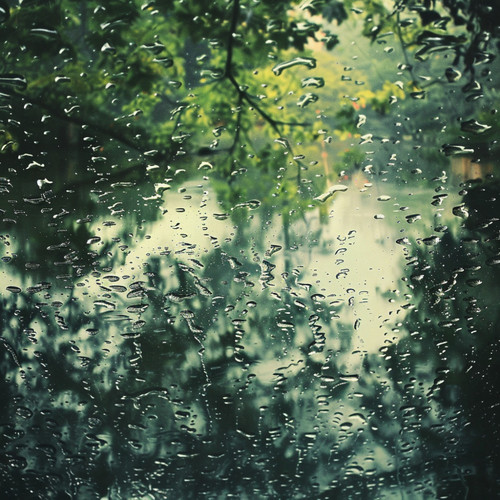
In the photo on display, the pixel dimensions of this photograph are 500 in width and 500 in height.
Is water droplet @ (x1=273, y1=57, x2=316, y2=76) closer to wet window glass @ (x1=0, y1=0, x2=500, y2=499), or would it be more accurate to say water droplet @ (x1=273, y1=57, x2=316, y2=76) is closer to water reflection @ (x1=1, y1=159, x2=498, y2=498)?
wet window glass @ (x1=0, y1=0, x2=500, y2=499)

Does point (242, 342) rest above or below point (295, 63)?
below

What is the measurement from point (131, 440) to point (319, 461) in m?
0.39

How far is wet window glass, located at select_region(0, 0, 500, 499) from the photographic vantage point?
95cm

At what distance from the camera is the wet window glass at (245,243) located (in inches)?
37.4

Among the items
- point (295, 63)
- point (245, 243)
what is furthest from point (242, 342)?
point (295, 63)

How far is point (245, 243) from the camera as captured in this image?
39.3 inches

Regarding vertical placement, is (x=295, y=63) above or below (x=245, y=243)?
above

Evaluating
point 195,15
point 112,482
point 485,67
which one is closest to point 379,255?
point 485,67

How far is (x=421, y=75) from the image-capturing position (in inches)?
37.7

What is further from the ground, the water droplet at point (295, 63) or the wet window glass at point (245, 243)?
the water droplet at point (295, 63)

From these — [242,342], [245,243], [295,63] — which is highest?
[295,63]

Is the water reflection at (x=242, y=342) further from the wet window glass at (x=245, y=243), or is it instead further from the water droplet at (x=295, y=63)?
the water droplet at (x=295, y=63)

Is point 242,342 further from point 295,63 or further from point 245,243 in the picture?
point 295,63

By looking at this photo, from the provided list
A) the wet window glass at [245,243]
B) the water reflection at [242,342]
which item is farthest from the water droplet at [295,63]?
the water reflection at [242,342]
